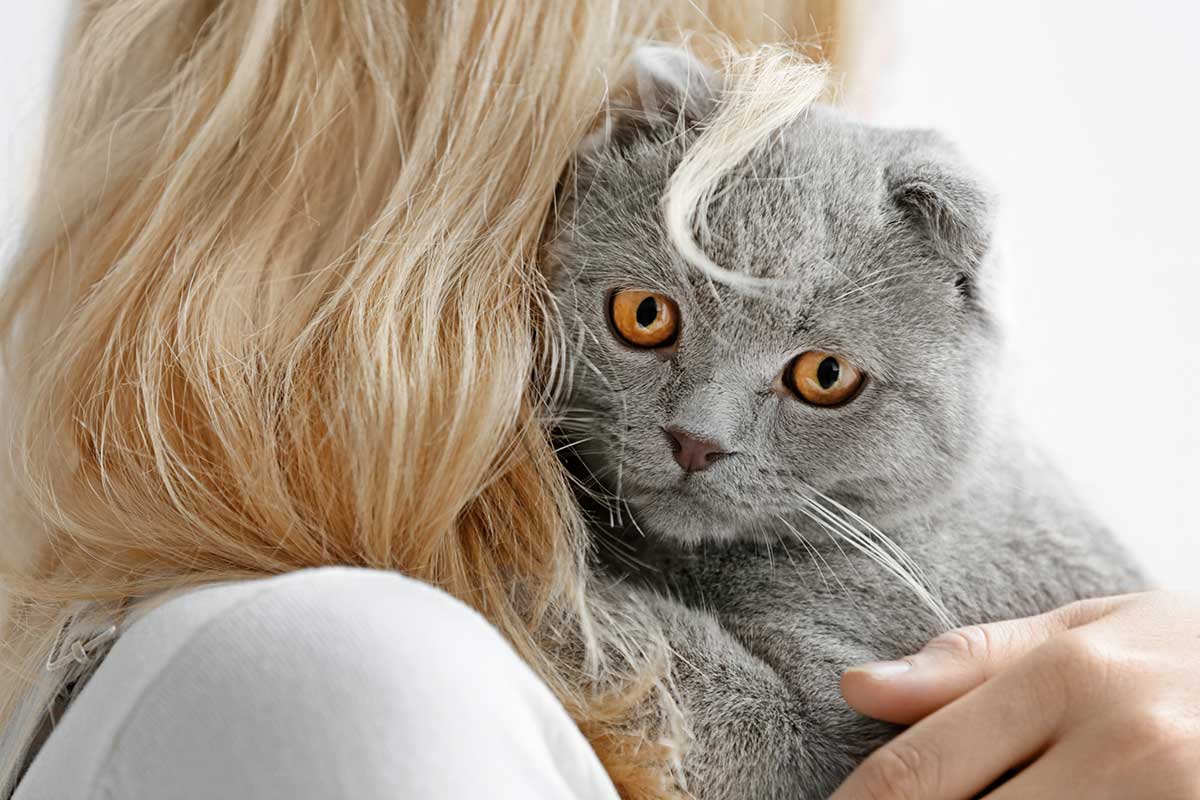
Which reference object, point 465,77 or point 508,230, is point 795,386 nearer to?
point 508,230

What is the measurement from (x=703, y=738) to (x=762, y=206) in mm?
385

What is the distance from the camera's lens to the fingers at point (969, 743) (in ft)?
2.17

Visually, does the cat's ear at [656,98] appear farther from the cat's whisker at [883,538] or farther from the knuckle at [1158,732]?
the knuckle at [1158,732]

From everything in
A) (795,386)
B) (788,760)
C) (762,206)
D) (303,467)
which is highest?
(762,206)

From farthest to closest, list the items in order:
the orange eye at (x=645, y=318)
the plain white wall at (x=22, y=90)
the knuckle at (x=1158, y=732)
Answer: the plain white wall at (x=22, y=90) < the orange eye at (x=645, y=318) < the knuckle at (x=1158, y=732)

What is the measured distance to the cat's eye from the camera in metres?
0.75

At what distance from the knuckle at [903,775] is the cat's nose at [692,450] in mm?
234

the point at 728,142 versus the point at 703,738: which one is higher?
the point at 728,142

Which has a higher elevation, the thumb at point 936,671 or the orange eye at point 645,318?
the orange eye at point 645,318

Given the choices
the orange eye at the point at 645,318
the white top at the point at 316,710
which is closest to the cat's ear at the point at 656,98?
the orange eye at the point at 645,318

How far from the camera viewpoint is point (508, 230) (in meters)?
0.77

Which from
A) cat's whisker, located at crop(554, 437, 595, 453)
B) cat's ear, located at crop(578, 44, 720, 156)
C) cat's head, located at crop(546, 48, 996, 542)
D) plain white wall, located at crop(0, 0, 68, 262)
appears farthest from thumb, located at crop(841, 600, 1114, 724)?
plain white wall, located at crop(0, 0, 68, 262)

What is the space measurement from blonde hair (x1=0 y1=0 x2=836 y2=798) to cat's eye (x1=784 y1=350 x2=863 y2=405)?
19cm

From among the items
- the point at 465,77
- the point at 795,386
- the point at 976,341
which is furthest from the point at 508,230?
the point at 976,341
